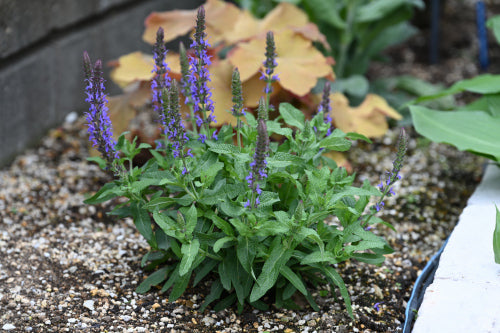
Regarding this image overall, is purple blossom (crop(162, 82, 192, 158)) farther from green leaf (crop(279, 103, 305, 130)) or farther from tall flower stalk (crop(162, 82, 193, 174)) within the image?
green leaf (crop(279, 103, 305, 130))

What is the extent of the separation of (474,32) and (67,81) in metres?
3.32

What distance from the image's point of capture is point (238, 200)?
1645 millimetres

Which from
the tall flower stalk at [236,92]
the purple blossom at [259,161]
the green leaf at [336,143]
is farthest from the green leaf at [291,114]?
the purple blossom at [259,161]

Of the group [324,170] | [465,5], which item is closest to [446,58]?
[465,5]

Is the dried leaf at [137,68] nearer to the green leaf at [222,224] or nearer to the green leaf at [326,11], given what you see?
the green leaf at [326,11]

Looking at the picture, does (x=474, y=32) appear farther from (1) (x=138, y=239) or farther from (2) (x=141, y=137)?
(1) (x=138, y=239)

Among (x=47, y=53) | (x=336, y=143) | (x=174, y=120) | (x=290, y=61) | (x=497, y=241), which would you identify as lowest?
(x=497, y=241)

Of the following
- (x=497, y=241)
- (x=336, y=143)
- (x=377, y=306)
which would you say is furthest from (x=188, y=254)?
(x=497, y=241)

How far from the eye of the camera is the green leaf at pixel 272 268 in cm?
164

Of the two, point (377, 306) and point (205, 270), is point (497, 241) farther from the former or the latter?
point (205, 270)

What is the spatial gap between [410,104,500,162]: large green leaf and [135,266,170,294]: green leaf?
4.26 feet

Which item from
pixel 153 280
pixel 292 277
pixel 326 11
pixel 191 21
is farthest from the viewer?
pixel 326 11

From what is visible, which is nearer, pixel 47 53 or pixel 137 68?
pixel 137 68

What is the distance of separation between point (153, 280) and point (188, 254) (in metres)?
0.39
